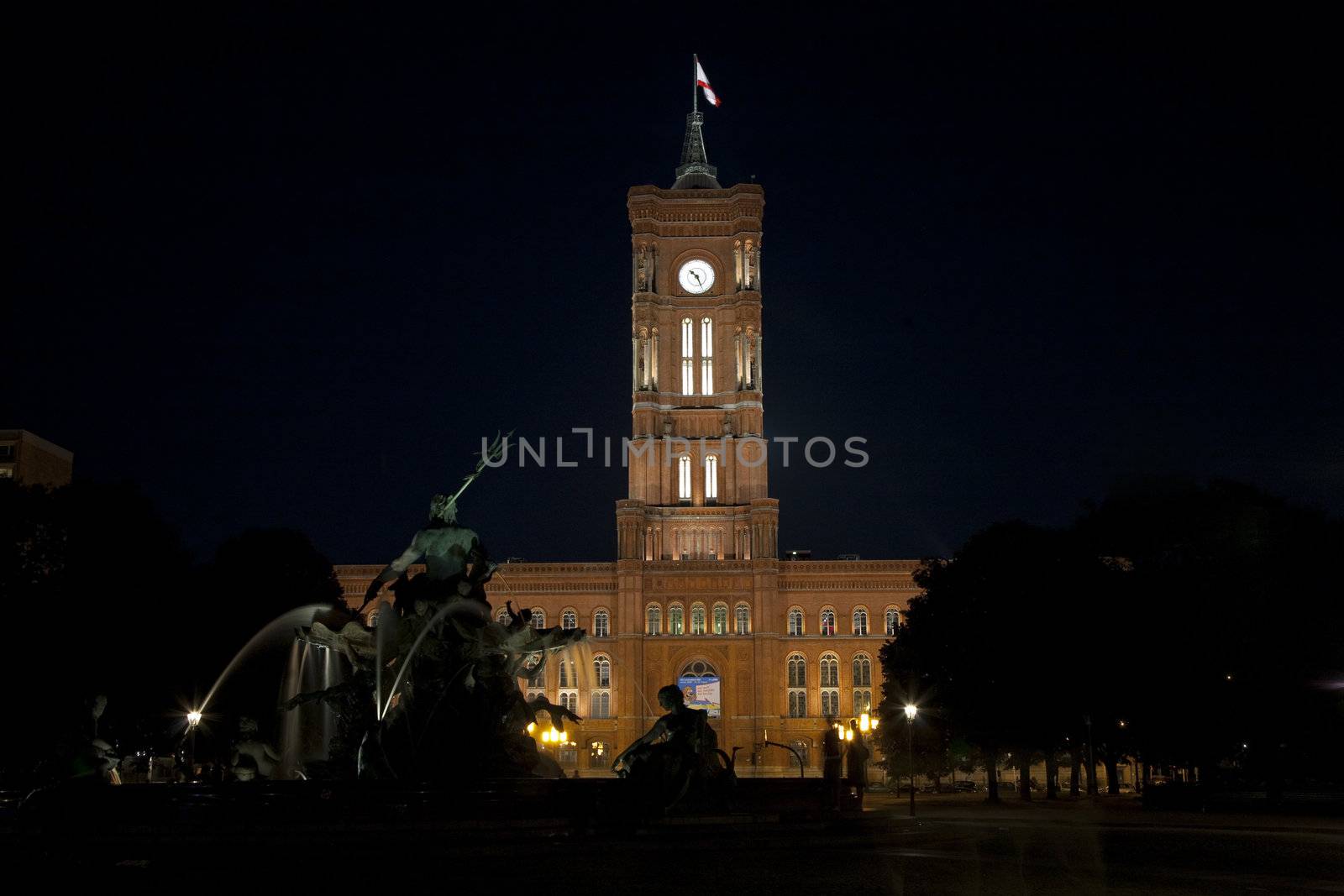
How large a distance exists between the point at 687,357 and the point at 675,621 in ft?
64.6

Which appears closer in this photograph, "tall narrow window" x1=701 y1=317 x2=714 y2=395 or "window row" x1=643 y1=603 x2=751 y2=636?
"window row" x1=643 y1=603 x2=751 y2=636

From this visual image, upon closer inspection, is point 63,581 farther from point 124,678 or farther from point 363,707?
point 363,707

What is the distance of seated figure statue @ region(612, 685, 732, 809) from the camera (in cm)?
2100

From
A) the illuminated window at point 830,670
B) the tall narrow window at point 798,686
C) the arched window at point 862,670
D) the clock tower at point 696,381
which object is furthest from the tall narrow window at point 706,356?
the arched window at point 862,670

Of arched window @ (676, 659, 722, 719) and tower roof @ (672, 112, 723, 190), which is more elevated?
tower roof @ (672, 112, 723, 190)

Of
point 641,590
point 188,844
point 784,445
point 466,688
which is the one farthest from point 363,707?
point 784,445

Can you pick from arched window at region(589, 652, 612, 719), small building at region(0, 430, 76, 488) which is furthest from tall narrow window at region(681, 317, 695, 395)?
small building at region(0, 430, 76, 488)

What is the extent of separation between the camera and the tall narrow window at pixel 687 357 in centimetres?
9681

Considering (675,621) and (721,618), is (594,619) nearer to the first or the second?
(675,621)

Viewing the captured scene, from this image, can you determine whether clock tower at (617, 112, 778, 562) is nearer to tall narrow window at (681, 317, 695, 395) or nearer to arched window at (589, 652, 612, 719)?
tall narrow window at (681, 317, 695, 395)

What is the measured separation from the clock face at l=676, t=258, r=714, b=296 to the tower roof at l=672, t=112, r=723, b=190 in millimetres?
7801

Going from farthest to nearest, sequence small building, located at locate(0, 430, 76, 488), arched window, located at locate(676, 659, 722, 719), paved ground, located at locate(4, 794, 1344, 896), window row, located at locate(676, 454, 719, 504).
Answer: small building, located at locate(0, 430, 76, 488) < window row, located at locate(676, 454, 719, 504) < arched window, located at locate(676, 659, 722, 719) < paved ground, located at locate(4, 794, 1344, 896)

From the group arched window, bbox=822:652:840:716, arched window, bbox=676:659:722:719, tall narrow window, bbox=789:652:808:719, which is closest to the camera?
arched window, bbox=676:659:722:719

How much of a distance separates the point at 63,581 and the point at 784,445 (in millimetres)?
58882
